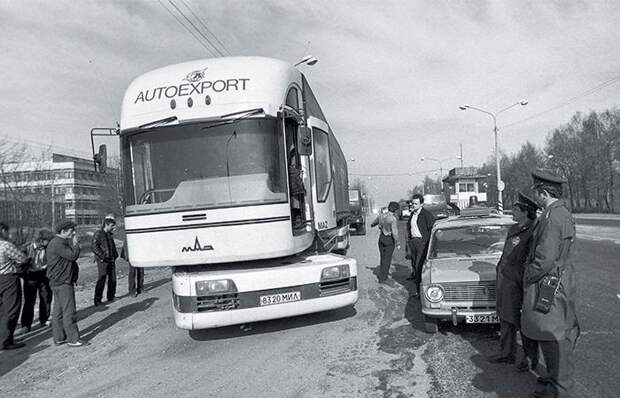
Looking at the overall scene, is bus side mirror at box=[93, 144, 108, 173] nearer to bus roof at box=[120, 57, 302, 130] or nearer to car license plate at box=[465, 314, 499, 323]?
bus roof at box=[120, 57, 302, 130]

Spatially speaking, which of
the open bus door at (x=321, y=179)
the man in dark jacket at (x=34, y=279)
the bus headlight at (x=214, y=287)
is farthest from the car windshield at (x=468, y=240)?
the man in dark jacket at (x=34, y=279)

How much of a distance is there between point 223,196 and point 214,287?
1.13 metres

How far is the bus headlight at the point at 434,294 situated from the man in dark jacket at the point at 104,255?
6849mm

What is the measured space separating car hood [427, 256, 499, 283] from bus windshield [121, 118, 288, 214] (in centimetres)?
217

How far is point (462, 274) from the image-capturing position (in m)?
5.59

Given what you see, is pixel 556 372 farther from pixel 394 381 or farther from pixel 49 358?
pixel 49 358

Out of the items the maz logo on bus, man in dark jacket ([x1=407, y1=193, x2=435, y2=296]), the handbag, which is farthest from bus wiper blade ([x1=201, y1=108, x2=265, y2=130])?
man in dark jacket ([x1=407, y1=193, x2=435, y2=296])

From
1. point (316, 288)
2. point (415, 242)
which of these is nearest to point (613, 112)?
point (415, 242)

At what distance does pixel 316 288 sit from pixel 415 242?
3.27 m

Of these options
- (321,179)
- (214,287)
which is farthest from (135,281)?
(214,287)

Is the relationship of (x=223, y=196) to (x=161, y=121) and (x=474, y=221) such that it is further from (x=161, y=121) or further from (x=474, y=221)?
(x=474, y=221)

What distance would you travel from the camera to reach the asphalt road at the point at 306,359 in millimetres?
4273

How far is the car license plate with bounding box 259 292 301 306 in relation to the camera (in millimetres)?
5746

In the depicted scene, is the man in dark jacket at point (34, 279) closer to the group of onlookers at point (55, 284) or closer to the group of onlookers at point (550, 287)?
the group of onlookers at point (55, 284)
